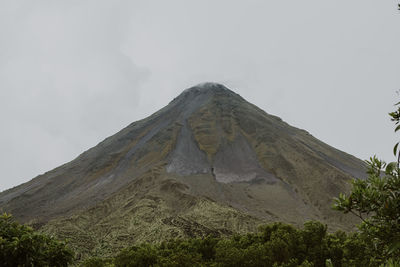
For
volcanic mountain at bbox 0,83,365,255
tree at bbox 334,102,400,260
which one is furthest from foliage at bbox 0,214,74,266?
volcanic mountain at bbox 0,83,365,255

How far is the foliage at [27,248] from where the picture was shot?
22.5 feet

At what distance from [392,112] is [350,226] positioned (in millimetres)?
46257

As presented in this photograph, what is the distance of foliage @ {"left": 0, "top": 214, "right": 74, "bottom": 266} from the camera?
6845mm

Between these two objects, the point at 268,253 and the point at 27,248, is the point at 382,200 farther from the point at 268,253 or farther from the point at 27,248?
the point at 268,253

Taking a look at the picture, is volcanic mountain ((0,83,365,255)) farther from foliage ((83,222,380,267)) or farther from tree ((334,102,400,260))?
tree ((334,102,400,260))

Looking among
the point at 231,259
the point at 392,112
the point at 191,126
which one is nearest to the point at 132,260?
the point at 231,259

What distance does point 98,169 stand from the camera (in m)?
65.5

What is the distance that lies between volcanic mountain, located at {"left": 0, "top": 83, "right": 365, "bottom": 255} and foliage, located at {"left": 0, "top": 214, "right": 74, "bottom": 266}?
2482 centimetres

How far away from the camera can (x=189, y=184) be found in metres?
52.0

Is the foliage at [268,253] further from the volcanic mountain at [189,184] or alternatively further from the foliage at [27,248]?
the volcanic mountain at [189,184]

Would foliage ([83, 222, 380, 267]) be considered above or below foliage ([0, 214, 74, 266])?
below

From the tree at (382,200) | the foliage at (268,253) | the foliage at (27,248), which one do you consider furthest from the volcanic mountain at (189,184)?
the tree at (382,200)

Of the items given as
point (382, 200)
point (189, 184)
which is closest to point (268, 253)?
point (382, 200)

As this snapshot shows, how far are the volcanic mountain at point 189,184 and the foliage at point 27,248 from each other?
24816 mm
